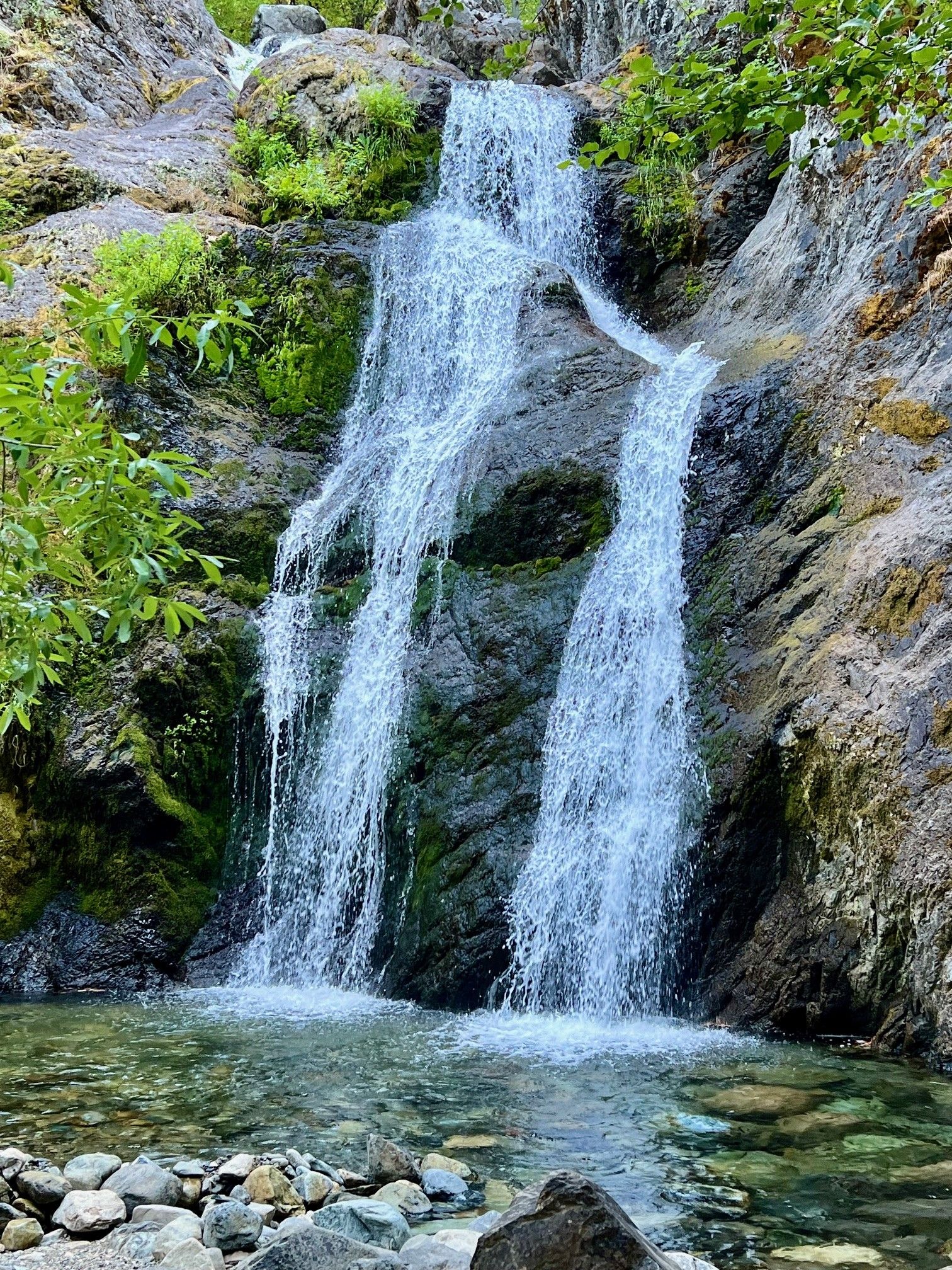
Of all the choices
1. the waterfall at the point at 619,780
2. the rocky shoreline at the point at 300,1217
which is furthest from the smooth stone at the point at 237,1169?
the waterfall at the point at 619,780

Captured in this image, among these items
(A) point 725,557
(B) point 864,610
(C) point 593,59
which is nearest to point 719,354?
(A) point 725,557

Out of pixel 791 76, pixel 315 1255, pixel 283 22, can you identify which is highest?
pixel 283 22

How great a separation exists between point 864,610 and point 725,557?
68.8 inches

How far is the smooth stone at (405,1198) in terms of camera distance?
355cm

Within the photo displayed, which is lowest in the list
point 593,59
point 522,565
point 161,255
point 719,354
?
point 522,565

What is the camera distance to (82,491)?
2.27 metres

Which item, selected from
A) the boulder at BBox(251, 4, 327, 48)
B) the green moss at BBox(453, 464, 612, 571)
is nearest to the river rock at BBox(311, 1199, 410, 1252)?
the green moss at BBox(453, 464, 612, 571)

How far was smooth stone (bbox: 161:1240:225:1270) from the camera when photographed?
2906 mm

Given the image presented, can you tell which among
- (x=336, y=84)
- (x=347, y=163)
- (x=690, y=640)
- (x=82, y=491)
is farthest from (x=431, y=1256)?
(x=336, y=84)

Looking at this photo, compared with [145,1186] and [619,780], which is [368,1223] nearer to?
[145,1186]

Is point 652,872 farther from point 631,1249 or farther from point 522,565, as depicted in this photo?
point 631,1249

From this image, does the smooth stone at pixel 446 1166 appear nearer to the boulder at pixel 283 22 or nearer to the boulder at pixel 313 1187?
the boulder at pixel 313 1187

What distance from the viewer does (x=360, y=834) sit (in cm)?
830

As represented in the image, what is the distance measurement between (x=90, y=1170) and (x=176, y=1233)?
0.67 meters
